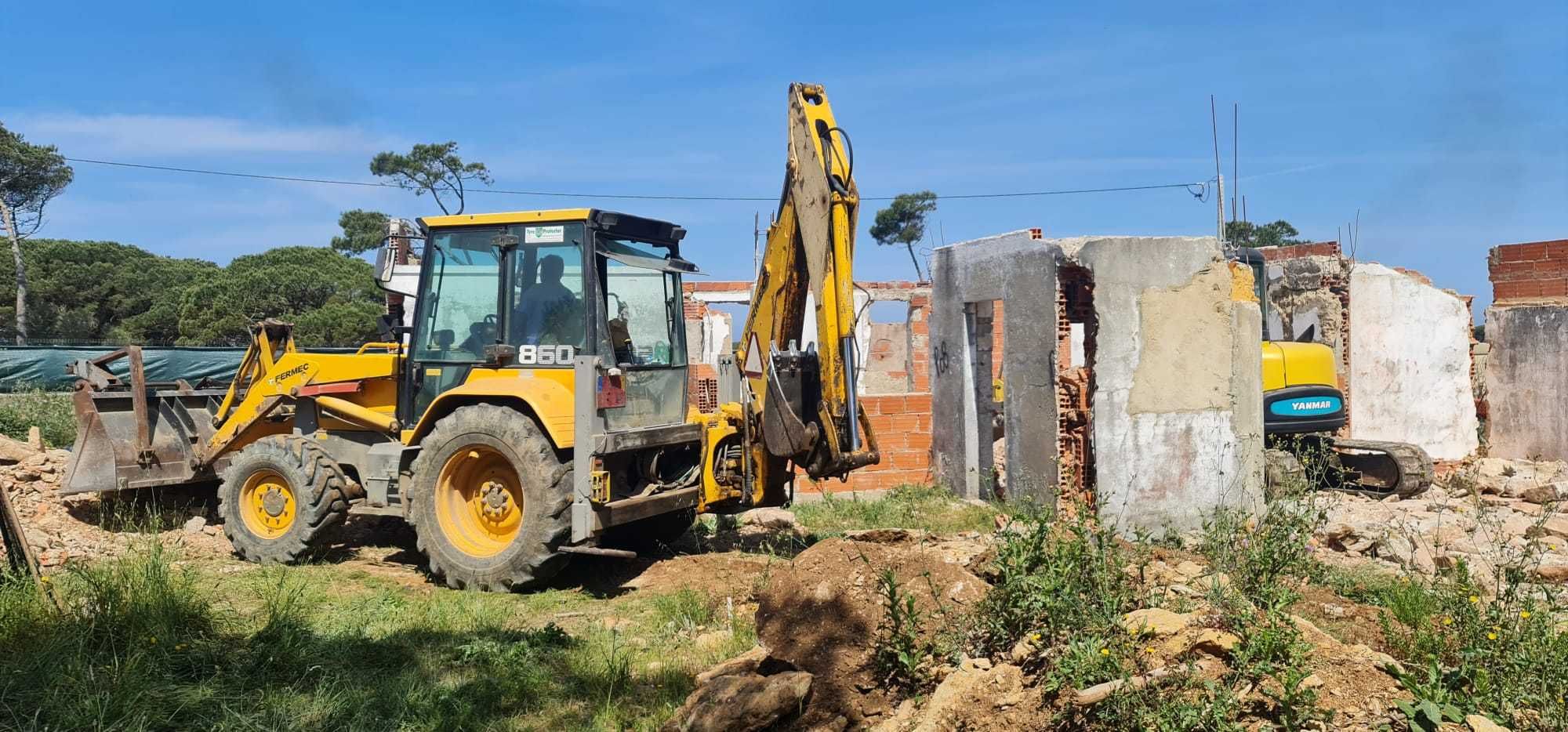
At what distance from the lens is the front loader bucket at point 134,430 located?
796 centimetres

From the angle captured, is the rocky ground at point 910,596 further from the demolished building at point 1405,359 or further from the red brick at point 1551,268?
the red brick at point 1551,268

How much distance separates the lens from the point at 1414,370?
516 inches

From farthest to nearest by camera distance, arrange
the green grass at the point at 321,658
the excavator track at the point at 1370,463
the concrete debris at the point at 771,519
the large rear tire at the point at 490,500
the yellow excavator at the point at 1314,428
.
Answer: the excavator track at the point at 1370,463
the yellow excavator at the point at 1314,428
the concrete debris at the point at 771,519
the large rear tire at the point at 490,500
the green grass at the point at 321,658

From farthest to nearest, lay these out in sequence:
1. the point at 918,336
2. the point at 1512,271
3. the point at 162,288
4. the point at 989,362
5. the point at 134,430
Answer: the point at 162,288 → the point at 918,336 → the point at 1512,271 → the point at 989,362 → the point at 134,430

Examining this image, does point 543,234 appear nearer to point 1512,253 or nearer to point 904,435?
point 904,435

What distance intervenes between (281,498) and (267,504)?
4.7 inches

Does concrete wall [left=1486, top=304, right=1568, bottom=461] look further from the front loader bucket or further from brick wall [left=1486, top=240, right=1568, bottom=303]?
the front loader bucket

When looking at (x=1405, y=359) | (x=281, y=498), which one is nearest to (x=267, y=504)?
(x=281, y=498)

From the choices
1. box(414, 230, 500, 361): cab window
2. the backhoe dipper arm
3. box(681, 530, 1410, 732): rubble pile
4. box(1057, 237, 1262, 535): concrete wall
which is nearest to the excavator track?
box(1057, 237, 1262, 535): concrete wall

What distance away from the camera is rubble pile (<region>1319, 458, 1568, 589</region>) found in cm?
673

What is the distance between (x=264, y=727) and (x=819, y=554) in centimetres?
301

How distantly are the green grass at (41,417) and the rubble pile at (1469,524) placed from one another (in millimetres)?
12185

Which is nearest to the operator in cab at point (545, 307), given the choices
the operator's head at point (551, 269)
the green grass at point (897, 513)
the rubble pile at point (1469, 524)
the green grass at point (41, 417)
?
the operator's head at point (551, 269)

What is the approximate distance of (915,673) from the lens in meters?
4.61
